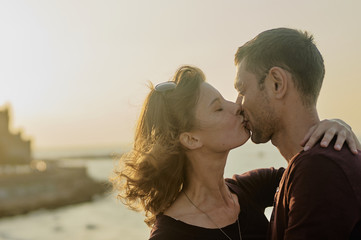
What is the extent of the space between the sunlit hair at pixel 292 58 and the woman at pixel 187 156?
71cm

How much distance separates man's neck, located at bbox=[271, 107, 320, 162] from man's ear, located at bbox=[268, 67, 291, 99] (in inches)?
6.0

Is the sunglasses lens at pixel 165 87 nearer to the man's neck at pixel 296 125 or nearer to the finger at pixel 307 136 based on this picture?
the man's neck at pixel 296 125

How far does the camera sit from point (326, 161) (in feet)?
7.82

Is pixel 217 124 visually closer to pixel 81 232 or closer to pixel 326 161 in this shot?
pixel 326 161

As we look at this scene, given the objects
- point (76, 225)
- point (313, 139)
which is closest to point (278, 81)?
point (313, 139)

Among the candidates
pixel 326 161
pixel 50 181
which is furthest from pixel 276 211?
pixel 50 181

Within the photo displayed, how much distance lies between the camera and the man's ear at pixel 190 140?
13.3ft

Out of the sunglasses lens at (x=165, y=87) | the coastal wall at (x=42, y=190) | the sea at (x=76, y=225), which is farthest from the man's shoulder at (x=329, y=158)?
the coastal wall at (x=42, y=190)

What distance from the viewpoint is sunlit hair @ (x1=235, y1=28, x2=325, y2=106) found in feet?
10.4

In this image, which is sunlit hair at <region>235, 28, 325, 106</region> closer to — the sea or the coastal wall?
the sea

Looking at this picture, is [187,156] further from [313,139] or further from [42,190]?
[42,190]

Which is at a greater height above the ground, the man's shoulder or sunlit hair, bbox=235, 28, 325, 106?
sunlit hair, bbox=235, 28, 325, 106

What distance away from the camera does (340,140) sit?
8.61ft

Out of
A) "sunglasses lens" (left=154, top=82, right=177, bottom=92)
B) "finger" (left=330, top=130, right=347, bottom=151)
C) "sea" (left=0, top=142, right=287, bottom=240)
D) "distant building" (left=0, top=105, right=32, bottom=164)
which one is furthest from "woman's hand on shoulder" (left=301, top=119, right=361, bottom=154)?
"distant building" (left=0, top=105, right=32, bottom=164)
